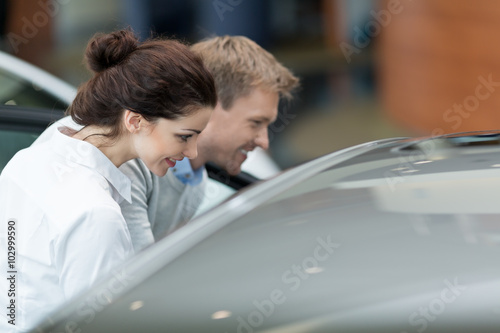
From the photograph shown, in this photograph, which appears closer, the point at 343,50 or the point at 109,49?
the point at 109,49

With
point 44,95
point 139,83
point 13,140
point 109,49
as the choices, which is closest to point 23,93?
point 44,95

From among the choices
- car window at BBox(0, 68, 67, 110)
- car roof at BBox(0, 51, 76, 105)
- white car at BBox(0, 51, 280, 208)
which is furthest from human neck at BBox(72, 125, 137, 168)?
car roof at BBox(0, 51, 76, 105)

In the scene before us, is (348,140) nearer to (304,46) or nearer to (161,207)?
(161,207)

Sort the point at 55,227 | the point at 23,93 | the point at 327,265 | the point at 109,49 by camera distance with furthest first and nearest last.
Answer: the point at 23,93
the point at 109,49
the point at 55,227
the point at 327,265

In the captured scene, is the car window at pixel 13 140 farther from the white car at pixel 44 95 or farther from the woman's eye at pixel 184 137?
the woman's eye at pixel 184 137

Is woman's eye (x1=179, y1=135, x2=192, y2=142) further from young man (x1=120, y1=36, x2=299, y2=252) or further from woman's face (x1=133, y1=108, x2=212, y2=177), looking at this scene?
young man (x1=120, y1=36, x2=299, y2=252)

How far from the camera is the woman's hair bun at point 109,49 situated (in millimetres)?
1905

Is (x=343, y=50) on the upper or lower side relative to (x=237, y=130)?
upper

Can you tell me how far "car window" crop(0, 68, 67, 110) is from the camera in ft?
10.5

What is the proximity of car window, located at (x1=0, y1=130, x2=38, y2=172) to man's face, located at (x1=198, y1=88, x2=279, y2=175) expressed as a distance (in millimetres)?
529

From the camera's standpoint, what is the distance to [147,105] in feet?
5.94

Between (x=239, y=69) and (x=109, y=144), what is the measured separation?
0.80 metres

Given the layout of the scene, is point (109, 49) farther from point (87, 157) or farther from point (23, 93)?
point (23, 93)

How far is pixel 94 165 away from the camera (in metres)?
1.79
